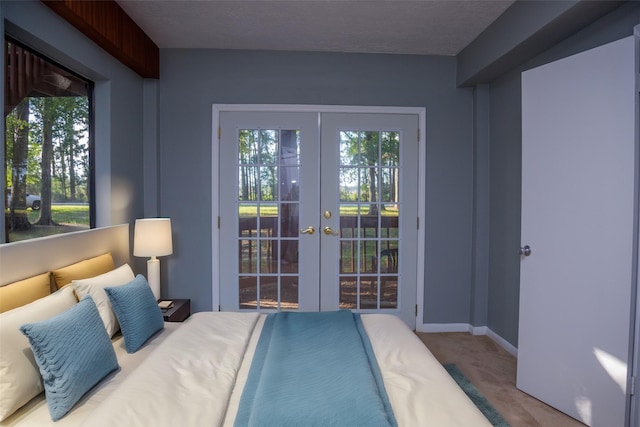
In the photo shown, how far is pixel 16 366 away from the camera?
1.42 m

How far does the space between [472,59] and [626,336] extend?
2365 millimetres

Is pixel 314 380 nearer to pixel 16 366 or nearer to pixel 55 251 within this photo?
pixel 16 366

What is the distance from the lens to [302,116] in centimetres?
365

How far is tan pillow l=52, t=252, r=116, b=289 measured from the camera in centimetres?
207

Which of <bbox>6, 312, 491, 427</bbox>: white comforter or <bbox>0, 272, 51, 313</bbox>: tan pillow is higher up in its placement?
<bbox>0, 272, 51, 313</bbox>: tan pillow

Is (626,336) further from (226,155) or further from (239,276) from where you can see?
(226,155)

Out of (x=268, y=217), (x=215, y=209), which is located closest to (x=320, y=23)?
(x=268, y=217)

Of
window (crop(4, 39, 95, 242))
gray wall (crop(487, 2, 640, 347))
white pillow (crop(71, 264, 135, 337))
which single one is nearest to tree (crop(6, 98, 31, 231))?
window (crop(4, 39, 95, 242))

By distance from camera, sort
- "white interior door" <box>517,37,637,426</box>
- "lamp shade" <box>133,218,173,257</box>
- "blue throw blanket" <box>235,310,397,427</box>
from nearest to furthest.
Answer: "blue throw blanket" <box>235,310,397,427</box> < "white interior door" <box>517,37,637,426</box> < "lamp shade" <box>133,218,173,257</box>

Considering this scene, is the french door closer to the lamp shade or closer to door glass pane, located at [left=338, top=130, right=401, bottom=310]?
door glass pane, located at [left=338, top=130, right=401, bottom=310]

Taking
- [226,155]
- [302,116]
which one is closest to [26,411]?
[226,155]

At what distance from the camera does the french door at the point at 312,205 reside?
365cm

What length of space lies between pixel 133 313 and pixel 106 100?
175 centimetres

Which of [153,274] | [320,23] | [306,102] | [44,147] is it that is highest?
[320,23]
